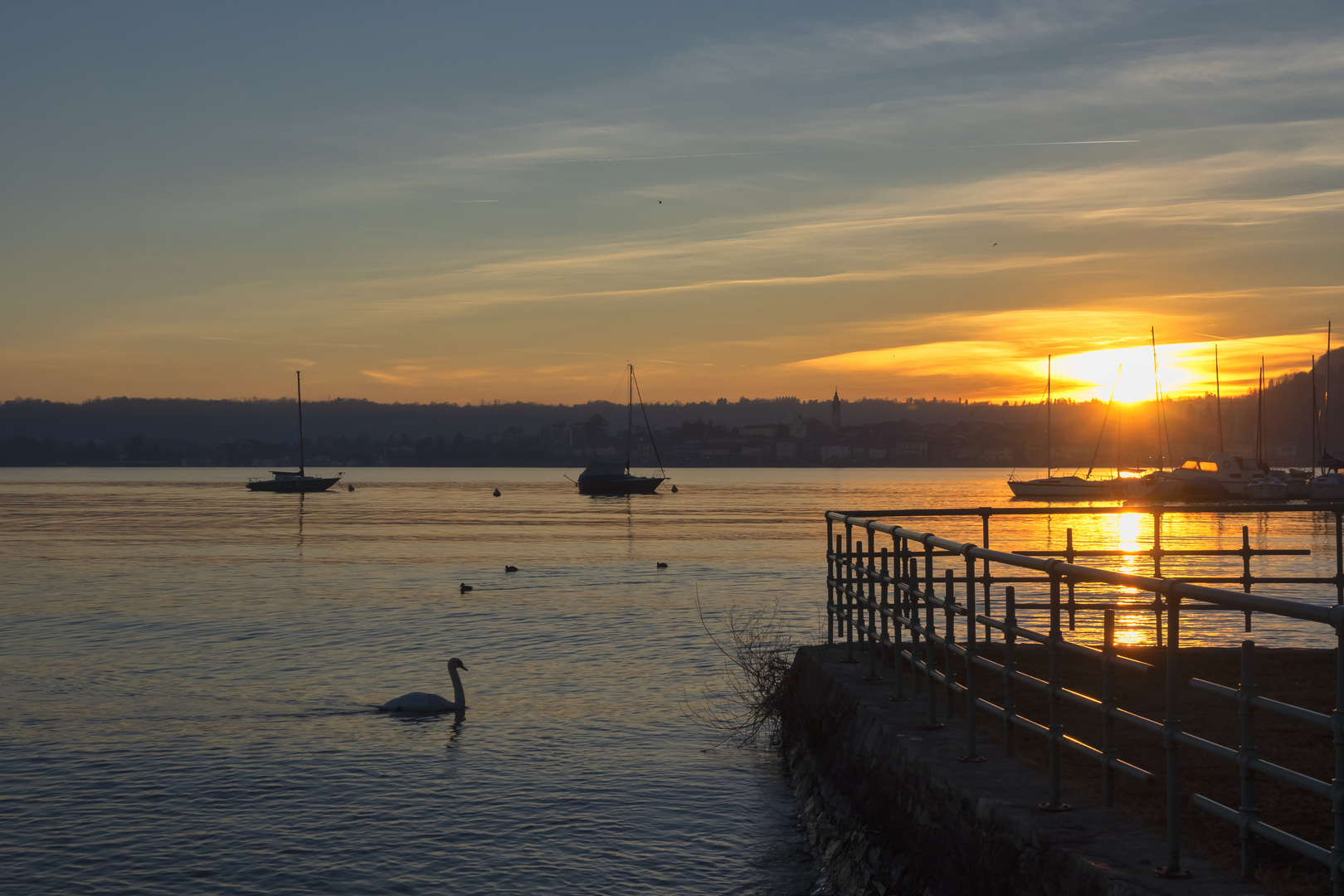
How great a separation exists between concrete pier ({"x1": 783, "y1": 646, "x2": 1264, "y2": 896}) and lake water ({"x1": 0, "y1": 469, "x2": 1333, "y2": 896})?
66 cm

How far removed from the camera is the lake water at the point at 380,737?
998 cm

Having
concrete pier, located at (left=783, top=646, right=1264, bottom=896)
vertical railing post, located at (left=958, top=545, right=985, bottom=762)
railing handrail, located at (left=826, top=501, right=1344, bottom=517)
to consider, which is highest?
railing handrail, located at (left=826, top=501, right=1344, bottom=517)

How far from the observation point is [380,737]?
15.2 meters

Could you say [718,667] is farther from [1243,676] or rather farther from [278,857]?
[1243,676]

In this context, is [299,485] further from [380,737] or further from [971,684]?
[971,684]

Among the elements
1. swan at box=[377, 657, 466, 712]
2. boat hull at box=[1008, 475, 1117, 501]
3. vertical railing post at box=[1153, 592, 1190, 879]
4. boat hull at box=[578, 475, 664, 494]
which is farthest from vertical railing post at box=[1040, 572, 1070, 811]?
boat hull at box=[578, 475, 664, 494]

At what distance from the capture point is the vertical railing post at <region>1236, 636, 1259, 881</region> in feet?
14.0

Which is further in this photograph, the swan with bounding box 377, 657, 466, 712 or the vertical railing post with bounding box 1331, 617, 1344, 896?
the swan with bounding box 377, 657, 466, 712

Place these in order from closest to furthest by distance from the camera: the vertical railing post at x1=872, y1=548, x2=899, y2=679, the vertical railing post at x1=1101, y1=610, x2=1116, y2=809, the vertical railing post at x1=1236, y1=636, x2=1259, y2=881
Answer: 1. the vertical railing post at x1=1236, y1=636, x2=1259, y2=881
2. the vertical railing post at x1=1101, y1=610, x2=1116, y2=809
3. the vertical railing post at x1=872, y1=548, x2=899, y2=679

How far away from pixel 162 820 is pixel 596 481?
131 meters

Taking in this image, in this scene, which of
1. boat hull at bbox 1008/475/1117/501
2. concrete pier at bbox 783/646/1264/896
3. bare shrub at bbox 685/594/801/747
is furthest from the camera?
boat hull at bbox 1008/475/1117/501

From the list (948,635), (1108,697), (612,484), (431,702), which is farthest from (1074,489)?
(1108,697)

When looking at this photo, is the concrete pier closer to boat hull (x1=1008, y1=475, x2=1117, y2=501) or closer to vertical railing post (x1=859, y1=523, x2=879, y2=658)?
vertical railing post (x1=859, y1=523, x2=879, y2=658)

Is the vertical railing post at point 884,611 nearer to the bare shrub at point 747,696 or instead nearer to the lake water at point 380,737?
the lake water at point 380,737
